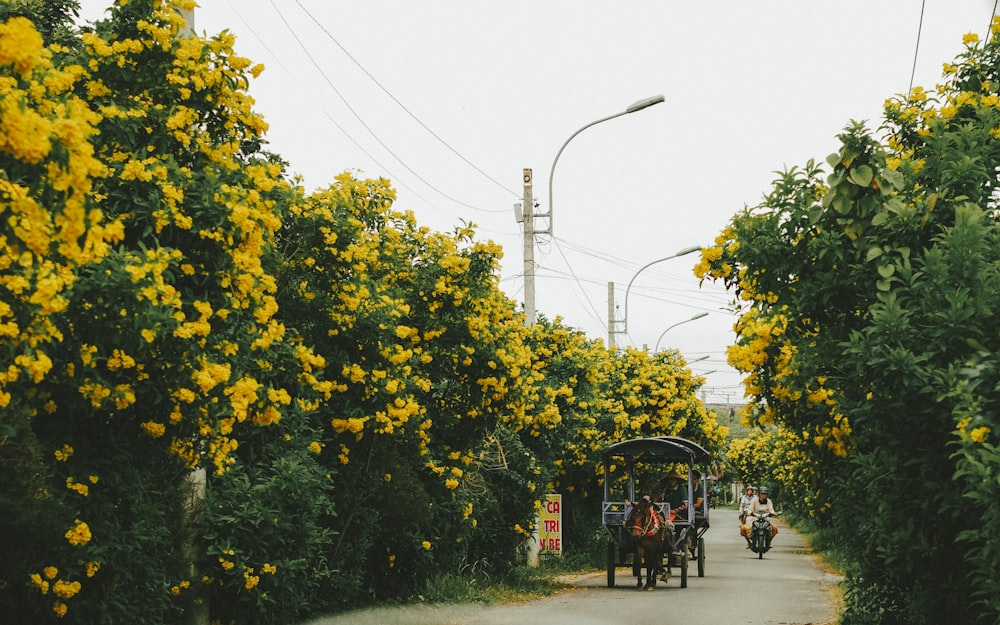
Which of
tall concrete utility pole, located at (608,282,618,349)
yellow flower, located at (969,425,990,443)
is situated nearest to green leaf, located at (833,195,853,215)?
yellow flower, located at (969,425,990,443)

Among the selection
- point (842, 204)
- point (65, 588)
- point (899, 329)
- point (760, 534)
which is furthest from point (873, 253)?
point (760, 534)

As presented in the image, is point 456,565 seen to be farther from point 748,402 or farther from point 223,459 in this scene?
point 223,459

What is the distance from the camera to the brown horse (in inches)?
790

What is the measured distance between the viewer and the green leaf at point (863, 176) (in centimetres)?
970

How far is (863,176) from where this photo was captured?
32.0 feet

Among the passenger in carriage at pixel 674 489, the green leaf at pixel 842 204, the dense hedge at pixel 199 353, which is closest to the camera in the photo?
the dense hedge at pixel 199 353

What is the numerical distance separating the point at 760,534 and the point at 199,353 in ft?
84.6

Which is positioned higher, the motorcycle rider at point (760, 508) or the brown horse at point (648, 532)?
the motorcycle rider at point (760, 508)

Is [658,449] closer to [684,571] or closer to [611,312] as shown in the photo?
[684,571]

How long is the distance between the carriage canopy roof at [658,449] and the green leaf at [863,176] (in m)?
12.3

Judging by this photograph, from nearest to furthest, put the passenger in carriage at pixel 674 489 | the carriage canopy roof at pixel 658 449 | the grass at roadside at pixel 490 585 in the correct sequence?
1. the grass at roadside at pixel 490 585
2. the carriage canopy roof at pixel 658 449
3. the passenger in carriage at pixel 674 489

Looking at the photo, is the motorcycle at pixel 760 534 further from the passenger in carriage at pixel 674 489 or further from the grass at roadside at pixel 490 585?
the grass at roadside at pixel 490 585

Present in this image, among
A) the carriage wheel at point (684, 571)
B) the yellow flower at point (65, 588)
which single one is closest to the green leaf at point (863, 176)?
the yellow flower at point (65, 588)

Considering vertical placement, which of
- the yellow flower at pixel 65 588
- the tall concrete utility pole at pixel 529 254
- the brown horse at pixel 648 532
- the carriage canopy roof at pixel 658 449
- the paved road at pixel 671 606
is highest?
the tall concrete utility pole at pixel 529 254
